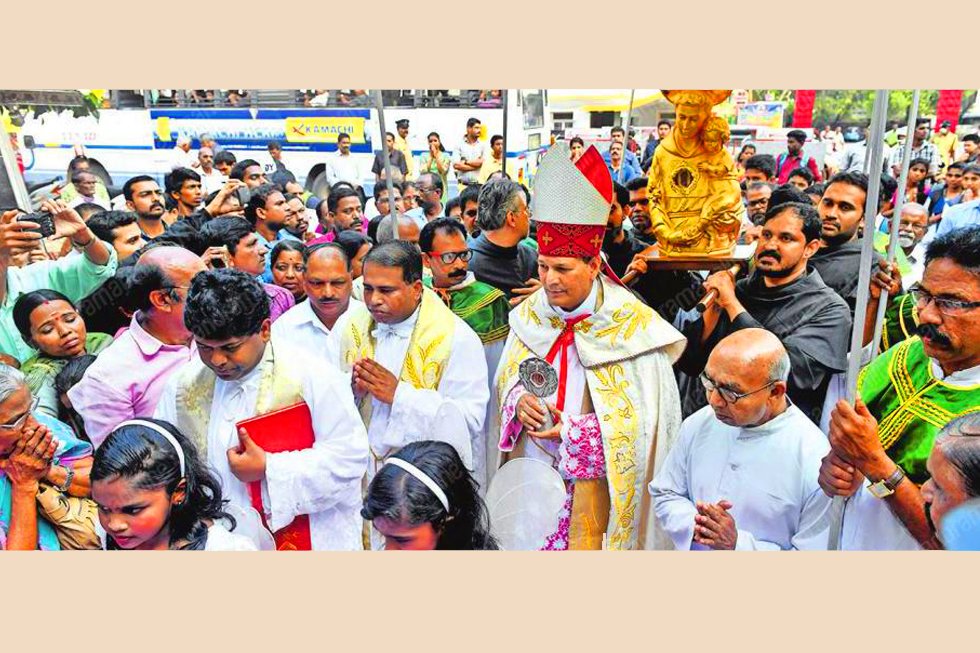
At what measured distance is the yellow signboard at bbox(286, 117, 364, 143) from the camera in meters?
5.12

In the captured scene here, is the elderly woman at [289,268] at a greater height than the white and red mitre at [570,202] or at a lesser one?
lesser

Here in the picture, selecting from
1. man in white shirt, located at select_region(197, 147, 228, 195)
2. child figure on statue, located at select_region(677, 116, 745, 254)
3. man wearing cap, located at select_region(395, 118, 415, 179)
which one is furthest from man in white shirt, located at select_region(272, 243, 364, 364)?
man in white shirt, located at select_region(197, 147, 228, 195)

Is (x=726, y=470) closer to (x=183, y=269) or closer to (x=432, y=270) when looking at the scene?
(x=432, y=270)

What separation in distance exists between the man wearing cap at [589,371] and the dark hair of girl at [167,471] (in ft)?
3.62

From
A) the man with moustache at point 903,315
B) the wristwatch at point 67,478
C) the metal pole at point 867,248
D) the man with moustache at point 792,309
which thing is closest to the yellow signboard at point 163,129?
the wristwatch at point 67,478

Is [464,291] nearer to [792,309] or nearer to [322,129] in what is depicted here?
[792,309]

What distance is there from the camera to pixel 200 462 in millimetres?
2787

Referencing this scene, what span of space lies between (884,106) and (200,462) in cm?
254

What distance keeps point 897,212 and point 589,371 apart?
1163mm

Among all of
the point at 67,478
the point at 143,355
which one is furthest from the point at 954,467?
the point at 67,478

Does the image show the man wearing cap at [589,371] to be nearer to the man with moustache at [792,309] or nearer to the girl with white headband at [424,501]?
the man with moustache at [792,309]

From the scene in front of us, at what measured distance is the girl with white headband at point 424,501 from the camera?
2.62 metres

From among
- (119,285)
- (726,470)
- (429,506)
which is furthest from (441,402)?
(119,285)

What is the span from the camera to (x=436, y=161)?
4332 millimetres
